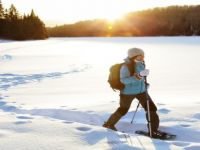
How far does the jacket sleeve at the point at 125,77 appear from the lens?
253 inches

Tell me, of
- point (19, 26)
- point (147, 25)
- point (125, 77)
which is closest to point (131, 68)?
point (125, 77)

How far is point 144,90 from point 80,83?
794 centimetres

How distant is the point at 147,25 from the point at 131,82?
480ft

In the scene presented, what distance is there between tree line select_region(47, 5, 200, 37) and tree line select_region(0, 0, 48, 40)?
181 ft

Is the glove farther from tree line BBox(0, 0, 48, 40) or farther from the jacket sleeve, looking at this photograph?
tree line BBox(0, 0, 48, 40)

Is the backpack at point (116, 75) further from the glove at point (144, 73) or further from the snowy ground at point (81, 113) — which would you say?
the snowy ground at point (81, 113)

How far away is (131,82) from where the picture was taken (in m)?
6.49

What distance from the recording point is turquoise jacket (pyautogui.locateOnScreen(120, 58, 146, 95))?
6.44m

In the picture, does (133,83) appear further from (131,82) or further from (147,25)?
(147,25)

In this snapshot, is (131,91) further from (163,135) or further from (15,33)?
(15,33)

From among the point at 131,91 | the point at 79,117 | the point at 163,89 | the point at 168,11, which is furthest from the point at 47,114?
the point at 168,11

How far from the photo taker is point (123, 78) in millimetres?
6445

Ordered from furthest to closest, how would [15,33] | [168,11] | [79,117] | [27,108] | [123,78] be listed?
[168,11]
[15,33]
[27,108]
[79,117]
[123,78]

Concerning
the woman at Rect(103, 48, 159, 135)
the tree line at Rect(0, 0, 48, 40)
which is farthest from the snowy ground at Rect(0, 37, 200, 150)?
the tree line at Rect(0, 0, 48, 40)
